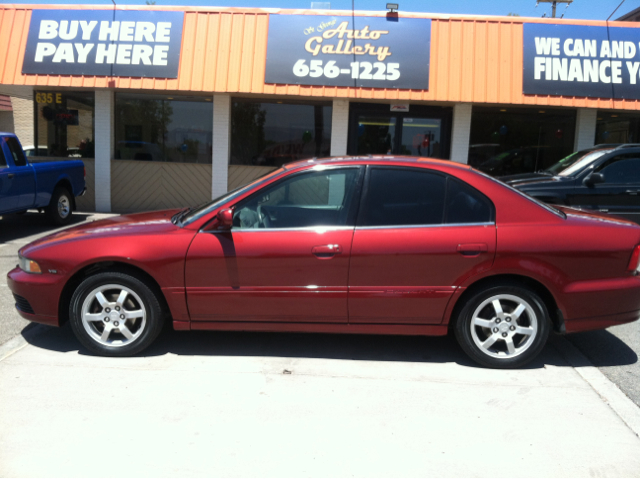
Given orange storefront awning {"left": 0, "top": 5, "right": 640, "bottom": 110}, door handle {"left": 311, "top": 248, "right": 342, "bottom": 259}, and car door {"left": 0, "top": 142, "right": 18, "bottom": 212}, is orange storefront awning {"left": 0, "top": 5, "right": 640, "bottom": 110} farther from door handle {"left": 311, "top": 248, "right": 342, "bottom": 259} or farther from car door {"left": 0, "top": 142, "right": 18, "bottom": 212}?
door handle {"left": 311, "top": 248, "right": 342, "bottom": 259}

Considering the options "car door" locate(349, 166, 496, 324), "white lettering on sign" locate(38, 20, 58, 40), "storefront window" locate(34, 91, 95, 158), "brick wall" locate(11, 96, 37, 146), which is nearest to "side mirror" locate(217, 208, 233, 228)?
"car door" locate(349, 166, 496, 324)

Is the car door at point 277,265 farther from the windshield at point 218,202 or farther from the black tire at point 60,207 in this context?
the black tire at point 60,207

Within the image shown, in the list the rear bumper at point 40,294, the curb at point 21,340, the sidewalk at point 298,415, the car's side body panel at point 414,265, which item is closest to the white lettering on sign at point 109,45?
the curb at point 21,340

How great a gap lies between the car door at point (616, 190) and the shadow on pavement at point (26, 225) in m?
9.19

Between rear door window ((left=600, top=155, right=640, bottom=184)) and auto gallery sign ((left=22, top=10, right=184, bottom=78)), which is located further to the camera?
auto gallery sign ((left=22, top=10, right=184, bottom=78))

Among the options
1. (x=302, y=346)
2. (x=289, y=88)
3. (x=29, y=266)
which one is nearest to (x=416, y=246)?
Result: (x=302, y=346)

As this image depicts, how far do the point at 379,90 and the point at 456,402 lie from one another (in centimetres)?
862

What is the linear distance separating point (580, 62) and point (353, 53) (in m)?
4.63

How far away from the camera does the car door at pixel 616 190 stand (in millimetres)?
7957

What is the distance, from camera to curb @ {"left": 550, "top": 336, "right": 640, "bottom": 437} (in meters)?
3.73

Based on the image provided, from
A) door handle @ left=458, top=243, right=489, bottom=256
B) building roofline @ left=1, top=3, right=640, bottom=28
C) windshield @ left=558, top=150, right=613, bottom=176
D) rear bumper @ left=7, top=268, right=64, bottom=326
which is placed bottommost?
rear bumper @ left=7, top=268, right=64, bottom=326

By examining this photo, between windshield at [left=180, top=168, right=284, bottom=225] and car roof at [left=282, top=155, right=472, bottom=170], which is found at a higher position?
car roof at [left=282, top=155, right=472, bottom=170]

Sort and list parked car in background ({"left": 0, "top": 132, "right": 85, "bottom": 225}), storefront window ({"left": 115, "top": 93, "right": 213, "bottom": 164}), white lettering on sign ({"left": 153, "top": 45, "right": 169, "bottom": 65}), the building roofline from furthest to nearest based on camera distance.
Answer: storefront window ({"left": 115, "top": 93, "right": 213, "bottom": 164}), white lettering on sign ({"left": 153, "top": 45, "right": 169, "bottom": 65}), the building roofline, parked car in background ({"left": 0, "top": 132, "right": 85, "bottom": 225})

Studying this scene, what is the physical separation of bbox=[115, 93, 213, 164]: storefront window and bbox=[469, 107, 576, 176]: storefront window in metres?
6.21
